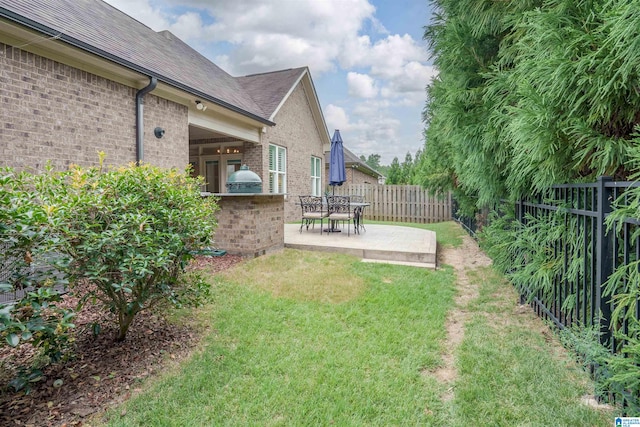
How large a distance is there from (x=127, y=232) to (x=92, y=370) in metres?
1.13

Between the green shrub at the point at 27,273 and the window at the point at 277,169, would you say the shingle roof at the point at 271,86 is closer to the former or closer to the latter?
the window at the point at 277,169

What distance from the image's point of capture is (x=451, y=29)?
4.26 m

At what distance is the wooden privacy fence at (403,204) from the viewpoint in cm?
1589

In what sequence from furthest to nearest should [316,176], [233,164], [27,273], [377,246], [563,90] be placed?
1. [316,176]
2. [233,164]
3. [377,246]
4. [563,90]
5. [27,273]

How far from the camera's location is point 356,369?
107 inches

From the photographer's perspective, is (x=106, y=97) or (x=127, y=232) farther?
(x=106, y=97)

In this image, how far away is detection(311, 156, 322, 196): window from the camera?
54.2 ft

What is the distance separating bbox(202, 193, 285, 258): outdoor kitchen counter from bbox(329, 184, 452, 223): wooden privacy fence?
1090 cm

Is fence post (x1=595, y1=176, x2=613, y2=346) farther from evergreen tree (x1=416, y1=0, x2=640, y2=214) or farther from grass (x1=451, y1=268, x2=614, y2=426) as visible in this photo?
grass (x1=451, y1=268, x2=614, y2=426)

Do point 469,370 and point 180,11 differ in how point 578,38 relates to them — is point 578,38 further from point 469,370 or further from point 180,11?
point 180,11

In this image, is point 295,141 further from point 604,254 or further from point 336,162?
point 604,254

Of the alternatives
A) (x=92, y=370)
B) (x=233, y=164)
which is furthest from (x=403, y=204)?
(x=92, y=370)

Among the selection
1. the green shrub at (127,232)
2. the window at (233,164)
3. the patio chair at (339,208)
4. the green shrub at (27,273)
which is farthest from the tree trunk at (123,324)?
the window at (233,164)

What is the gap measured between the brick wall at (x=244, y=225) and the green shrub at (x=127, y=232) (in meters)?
2.79
